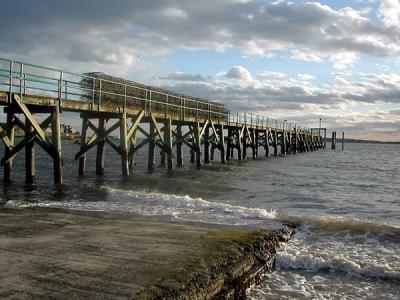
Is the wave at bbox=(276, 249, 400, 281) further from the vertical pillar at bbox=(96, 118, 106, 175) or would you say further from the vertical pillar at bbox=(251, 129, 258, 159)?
the vertical pillar at bbox=(251, 129, 258, 159)

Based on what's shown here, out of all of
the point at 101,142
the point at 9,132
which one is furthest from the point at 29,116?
the point at 101,142

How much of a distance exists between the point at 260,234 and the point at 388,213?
723 cm

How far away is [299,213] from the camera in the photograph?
39.6ft

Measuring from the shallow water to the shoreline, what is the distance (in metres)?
0.48

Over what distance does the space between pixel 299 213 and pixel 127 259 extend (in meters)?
7.51

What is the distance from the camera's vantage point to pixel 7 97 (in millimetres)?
13398

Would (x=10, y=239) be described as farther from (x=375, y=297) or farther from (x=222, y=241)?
(x=375, y=297)

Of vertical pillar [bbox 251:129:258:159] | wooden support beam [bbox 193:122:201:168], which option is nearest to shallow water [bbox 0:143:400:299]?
wooden support beam [bbox 193:122:201:168]

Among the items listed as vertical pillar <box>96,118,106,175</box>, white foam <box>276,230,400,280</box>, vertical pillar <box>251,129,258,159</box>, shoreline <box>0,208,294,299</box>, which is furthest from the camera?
vertical pillar <box>251,129,258,159</box>

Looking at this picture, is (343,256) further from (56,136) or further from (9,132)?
(9,132)

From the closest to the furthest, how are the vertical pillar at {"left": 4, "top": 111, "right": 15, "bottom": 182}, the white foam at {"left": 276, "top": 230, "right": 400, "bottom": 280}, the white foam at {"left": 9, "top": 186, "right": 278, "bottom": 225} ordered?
the white foam at {"left": 276, "top": 230, "right": 400, "bottom": 280}, the white foam at {"left": 9, "top": 186, "right": 278, "bottom": 225}, the vertical pillar at {"left": 4, "top": 111, "right": 15, "bottom": 182}

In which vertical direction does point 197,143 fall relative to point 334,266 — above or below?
above

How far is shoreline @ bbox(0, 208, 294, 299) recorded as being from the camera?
4465 millimetres

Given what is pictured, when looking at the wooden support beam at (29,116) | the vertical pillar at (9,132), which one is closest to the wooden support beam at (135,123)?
the vertical pillar at (9,132)
